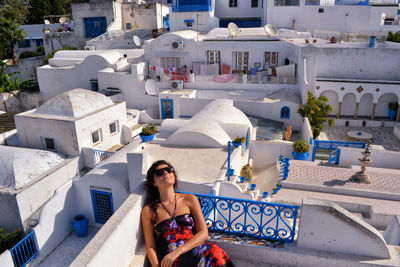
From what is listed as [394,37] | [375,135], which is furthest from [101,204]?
[394,37]

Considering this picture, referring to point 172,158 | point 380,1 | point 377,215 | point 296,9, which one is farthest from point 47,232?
point 380,1

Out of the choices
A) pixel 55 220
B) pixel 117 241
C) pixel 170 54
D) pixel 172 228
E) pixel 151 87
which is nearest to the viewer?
pixel 117 241

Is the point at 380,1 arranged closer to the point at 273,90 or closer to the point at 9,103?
the point at 273,90

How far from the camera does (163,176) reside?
470 cm

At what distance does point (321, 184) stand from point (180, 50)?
17.6 m

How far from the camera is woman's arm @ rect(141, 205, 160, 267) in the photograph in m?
4.32

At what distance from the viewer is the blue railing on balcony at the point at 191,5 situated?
1195 inches

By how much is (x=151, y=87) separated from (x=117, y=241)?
65.3 feet

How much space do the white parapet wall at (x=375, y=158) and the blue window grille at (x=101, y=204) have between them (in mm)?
11302

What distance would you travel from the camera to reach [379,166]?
14969 millimetres

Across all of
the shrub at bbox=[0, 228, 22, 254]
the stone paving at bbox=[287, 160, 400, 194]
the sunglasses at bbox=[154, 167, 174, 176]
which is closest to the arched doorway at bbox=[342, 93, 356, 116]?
the stone paving at bbox=[287, 160, 400, 194]

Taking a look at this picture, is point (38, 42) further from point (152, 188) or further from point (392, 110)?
point (152, 188)

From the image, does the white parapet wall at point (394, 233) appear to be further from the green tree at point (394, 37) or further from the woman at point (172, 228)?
the green tree at point (394, 37)

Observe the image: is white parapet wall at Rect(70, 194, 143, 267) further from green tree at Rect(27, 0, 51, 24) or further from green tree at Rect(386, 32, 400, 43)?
green tree at Rect(27, 0, 51, 24)
